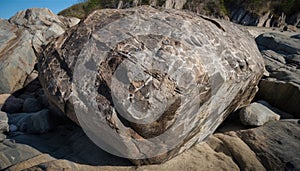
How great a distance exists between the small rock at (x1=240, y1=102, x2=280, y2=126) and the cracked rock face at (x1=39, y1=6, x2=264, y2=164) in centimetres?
45

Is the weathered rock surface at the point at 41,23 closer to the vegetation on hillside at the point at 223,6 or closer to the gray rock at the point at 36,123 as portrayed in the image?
the gray rock at the point at 36,123

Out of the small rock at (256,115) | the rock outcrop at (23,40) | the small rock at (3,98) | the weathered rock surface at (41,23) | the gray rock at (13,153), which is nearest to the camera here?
the gray rock at (13,153)

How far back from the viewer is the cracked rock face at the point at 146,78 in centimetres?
299

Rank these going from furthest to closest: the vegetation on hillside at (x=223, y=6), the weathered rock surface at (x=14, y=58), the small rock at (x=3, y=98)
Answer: the vegetation on hillside at (x=223, y=6), the weathered rock surface at (x=14, y=58), the small rock at (x=3, y=98)

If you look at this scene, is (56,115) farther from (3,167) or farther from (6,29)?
(6,29)

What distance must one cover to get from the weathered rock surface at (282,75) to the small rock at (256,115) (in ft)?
1.30

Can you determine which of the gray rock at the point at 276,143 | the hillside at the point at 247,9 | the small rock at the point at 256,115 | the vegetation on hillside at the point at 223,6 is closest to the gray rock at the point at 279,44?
the small rock at the point at 256,115

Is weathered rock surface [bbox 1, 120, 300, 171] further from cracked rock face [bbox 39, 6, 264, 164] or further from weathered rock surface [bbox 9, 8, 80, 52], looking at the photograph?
weathered rock surface [bbox 9, 8, 80, 52]

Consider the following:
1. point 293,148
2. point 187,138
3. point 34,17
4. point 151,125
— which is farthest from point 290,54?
point 34,17

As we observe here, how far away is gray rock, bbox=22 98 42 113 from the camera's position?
502 cm

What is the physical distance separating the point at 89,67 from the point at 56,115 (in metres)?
1.55

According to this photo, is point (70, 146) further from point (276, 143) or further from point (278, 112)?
point (278, 112)

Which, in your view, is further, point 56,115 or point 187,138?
point 56,115

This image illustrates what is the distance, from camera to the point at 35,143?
3.74 m
